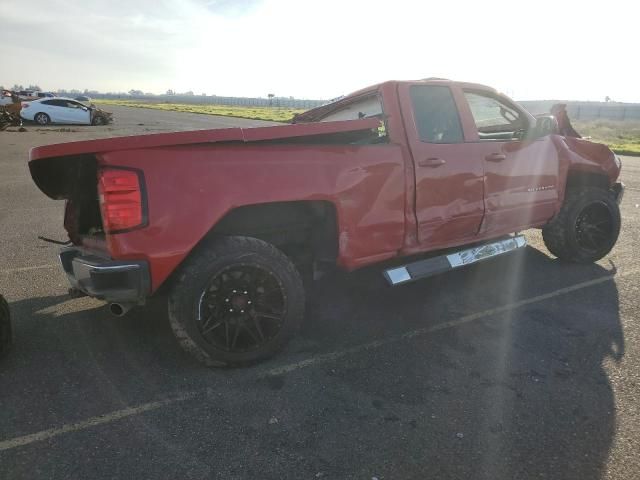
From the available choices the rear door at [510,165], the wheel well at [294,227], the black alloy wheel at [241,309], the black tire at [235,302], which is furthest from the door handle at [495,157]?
the black alloy wheel at [241,309]

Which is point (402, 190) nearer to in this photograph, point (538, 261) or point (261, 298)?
point (261, 298)

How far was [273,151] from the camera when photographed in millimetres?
3131

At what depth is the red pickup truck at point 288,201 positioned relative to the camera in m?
2.83

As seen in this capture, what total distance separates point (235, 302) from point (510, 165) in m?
2.81

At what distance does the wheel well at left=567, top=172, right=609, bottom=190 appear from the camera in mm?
5227

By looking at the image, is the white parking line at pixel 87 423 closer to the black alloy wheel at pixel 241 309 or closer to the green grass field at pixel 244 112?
the black alloy wheel at pixel 241 309

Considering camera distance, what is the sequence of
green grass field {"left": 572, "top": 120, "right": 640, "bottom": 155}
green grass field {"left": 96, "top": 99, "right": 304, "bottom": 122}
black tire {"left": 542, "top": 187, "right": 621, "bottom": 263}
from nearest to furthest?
black tire {"left": 542, "top": 187, "right": 621, "bottom": 263}, green grass field {"left": 572, "top": 120, "right": 640, "bottom": 155}, green grass field {"left": 96, "top": 99, "right": 304, "bottom": 122}

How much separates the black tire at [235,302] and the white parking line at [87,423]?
1.23ft

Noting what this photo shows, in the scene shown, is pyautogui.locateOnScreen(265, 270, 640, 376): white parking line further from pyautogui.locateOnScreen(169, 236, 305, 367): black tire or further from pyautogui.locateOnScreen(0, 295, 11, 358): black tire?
pyautogui.locateOnScreen(0, 295, 11, 358): black tire

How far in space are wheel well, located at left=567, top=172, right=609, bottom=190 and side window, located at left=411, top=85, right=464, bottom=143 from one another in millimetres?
1874

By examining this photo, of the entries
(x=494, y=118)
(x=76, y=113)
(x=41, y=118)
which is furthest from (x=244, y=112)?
(x=494, y=118)

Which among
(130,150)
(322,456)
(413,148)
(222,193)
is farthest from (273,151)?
(322,456)

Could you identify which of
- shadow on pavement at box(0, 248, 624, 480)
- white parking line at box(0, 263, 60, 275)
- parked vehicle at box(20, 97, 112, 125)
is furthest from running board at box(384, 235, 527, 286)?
parked vehicle at box(20, 97, 112, 125)

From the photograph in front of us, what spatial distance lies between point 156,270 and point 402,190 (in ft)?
6.13
